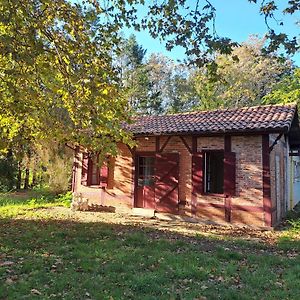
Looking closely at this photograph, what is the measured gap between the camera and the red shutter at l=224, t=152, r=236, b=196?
36.6ft

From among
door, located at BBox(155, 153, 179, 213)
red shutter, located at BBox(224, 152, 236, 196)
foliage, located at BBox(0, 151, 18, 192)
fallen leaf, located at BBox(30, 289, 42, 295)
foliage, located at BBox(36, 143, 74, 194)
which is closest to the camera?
fallen leaf, located at BBox(30, 289, 42, 295)

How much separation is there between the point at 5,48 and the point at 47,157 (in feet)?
43.7

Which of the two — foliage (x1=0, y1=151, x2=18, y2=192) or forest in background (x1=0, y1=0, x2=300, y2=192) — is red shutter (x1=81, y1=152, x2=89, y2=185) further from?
foliage (x1=0, y1=151, x2=18, y2=192)

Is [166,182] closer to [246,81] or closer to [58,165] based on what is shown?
[58,165]

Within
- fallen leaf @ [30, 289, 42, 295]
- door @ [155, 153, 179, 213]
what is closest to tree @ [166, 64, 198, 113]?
door @ [155, 153, 179, 213]

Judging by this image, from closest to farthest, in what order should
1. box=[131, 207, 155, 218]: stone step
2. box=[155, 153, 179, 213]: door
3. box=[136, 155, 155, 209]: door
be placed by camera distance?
box=[155, 153, 179, 213]: door
box=[131, 207, 155, 218]: stone step
box=[136, 155, 155, 209]: door

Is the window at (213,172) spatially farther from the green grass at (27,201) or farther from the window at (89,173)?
the green grass at (27,201)

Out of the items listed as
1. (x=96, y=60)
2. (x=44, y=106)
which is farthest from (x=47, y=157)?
(x=96, y=60)

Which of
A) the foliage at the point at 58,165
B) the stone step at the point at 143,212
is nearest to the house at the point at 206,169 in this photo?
the stone step at the point at 143,212

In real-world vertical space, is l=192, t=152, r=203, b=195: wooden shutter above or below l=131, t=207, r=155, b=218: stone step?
above

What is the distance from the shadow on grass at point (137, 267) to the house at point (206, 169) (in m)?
2.67

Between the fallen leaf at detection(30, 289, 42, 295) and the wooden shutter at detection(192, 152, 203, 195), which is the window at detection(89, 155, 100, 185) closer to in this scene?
the wooden shutter at detection(192, 152, 203, 195)

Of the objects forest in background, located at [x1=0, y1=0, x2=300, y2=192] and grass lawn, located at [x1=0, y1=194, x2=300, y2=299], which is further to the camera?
forest in background, located at [x1=0, y1=0, x2=300, y2=192]

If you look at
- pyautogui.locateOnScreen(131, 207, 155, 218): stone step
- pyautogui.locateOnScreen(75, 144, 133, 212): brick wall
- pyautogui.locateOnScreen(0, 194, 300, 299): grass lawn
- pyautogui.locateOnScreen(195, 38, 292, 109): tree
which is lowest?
pyautogui.locateOnScreen(0, 194, 300, 299): grass lawn
